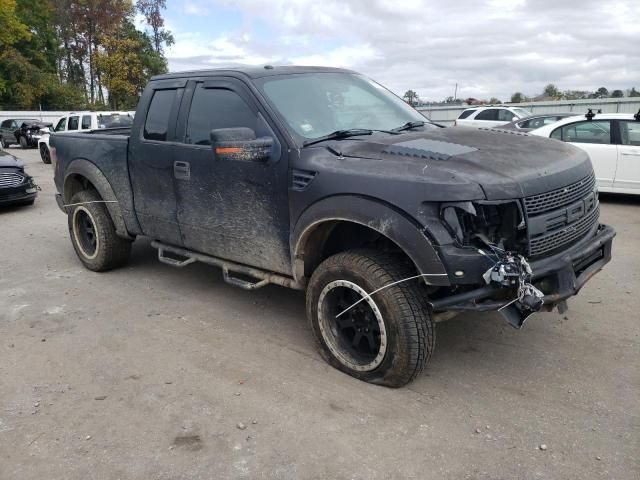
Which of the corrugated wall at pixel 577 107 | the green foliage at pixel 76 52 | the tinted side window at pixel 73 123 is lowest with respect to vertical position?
the corrugated wall at pixel 577 107

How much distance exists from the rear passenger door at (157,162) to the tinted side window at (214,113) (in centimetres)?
21

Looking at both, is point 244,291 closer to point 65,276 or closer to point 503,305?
point 65,276

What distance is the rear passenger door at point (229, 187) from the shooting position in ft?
12.7

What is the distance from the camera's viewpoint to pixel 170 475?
9.08 ft

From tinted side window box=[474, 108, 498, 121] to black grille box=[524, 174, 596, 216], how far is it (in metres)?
14.5

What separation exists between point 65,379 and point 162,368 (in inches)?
25.2

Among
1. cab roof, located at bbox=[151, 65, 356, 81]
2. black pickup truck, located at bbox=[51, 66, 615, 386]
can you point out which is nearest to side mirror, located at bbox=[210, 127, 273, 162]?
black pickup truck, located at bbox=[51, 66, 615, 386]

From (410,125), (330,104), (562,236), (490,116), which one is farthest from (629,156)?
(490,116)

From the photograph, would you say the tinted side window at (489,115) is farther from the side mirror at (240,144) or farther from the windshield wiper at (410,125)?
the side mirror at (240,144)

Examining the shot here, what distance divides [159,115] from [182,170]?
2.27 ft

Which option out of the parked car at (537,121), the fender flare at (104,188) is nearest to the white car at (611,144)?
the parked car at (537,121)

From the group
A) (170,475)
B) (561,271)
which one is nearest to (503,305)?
(561,271)

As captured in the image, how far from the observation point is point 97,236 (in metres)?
5.74

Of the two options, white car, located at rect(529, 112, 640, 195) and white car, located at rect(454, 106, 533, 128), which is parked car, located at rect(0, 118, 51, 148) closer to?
white car, located at rect(454, 106, 533, 128)
